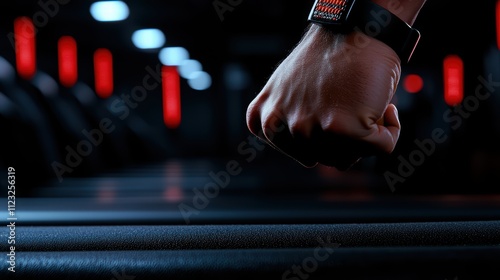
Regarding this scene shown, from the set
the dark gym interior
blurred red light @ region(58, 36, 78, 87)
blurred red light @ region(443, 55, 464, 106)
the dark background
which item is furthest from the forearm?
blurred red light @ region(443, 55, 464, 106)

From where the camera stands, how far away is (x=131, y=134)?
15.5 ft

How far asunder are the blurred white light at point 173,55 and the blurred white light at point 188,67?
0.12 metres

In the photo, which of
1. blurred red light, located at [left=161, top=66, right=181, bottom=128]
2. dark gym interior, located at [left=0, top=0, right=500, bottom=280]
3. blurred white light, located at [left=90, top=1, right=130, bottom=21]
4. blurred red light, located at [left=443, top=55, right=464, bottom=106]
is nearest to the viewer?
dark gym interior, located at [left=0, top=0, right=500, bottom=280]

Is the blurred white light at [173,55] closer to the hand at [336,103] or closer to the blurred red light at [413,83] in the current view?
the blurred red light at [413,83]

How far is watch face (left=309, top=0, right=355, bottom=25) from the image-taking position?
1.54ft

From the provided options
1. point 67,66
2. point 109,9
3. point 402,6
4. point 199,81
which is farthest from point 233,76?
point 402,6

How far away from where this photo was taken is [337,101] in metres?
0.44

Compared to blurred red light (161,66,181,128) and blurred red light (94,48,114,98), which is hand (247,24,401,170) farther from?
blurred red light (161,66,181,128)

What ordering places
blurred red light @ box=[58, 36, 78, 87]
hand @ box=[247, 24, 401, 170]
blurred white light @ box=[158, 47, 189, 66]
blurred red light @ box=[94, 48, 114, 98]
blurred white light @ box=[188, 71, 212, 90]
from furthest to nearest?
blurred white light @ box=[188, 71, 212, 90]
blurred white light @ box=[158, 47, 189, 66]
blurred red light @ box=[94, 48, 114, 98]
blurred red light @ box=[58, 36, 78, 87]
hand @ box=[247, 24, 401, 170]

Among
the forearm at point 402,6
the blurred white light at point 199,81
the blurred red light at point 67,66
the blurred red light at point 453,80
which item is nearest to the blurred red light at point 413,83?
the blurred red light at point 453,80

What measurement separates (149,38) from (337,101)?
6982 millimetres

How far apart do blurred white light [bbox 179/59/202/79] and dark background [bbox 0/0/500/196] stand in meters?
0.15

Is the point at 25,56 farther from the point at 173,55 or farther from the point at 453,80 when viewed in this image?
the point at 453,80

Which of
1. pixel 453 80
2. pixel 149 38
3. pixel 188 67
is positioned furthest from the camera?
pixel 188 67
